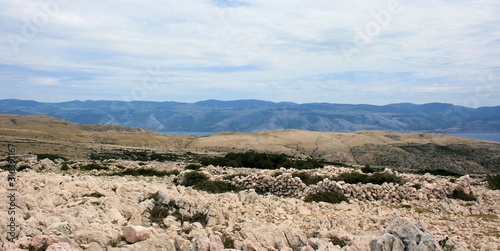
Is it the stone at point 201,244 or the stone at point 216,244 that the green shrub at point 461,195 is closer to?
the stone at point 216,244

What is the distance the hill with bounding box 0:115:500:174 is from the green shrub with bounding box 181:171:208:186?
113ft

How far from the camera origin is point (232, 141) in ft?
292

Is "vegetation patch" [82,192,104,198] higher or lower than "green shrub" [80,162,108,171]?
higher

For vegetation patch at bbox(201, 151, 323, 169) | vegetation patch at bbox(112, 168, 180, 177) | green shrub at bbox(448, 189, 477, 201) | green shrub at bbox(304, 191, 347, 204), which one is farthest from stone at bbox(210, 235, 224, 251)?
vegetation patch at bbox(201, 151, 323, 169)

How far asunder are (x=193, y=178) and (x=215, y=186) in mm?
2361

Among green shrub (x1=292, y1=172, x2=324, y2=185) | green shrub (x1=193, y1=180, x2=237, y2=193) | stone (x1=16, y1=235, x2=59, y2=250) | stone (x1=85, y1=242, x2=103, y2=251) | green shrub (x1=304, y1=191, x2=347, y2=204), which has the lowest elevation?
green shrub (x1=193, y1=180, x2=237, y2=193)

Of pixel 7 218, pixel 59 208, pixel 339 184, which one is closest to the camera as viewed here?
pixel 7 218

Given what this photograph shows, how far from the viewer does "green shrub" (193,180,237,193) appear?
59.9 ft

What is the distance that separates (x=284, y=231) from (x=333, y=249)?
1814 millimetres

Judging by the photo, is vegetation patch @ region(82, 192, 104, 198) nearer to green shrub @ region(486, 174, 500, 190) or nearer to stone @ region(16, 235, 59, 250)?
stone @ region(16, 235, 59, 250)

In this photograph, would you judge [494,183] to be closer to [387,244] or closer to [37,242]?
[387,244]

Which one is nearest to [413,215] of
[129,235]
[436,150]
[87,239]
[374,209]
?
[374,209]

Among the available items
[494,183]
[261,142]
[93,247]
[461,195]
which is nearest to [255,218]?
[93,247]

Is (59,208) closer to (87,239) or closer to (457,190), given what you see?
(87,239)
